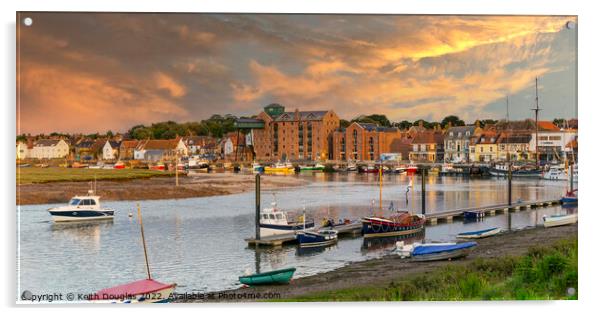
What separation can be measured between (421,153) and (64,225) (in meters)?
14.2

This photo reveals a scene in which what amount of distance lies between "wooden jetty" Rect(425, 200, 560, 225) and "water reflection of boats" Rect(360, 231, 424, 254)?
2193mm

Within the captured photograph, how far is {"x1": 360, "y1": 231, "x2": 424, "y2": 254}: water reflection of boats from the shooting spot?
16.7 m

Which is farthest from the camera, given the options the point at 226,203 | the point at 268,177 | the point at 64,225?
the point at 268,177

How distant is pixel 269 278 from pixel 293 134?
7.00 m

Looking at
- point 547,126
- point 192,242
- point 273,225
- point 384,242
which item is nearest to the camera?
point 547,126

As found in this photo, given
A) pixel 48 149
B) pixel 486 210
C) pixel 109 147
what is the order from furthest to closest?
pixel 486 210, pixel 109 147, pixel 48 149

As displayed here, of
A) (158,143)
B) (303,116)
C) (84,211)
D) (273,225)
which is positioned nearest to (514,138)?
(303,116)

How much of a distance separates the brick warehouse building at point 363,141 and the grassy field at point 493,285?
6964 mm

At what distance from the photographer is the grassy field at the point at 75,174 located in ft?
41.8

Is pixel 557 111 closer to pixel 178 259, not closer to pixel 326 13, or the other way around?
pixel 326 13

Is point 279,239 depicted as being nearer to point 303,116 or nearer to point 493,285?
point 303,116

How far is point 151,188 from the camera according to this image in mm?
27609

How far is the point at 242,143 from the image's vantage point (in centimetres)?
2130

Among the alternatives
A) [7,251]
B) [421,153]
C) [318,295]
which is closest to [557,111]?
[318,295]
